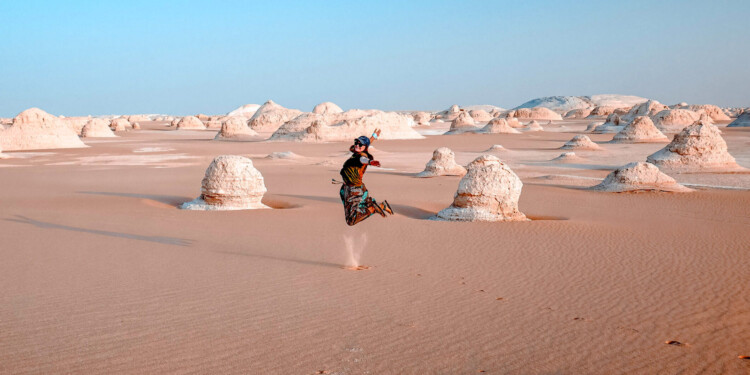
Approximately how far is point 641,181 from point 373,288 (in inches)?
381

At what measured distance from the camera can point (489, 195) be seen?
991 cm

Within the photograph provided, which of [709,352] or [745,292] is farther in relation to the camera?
[745,292]

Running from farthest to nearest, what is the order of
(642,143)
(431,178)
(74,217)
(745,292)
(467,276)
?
(642,143)
(431,178)
(74,217)
(467,276)
(745,292)

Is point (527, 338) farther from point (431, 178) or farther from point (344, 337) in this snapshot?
point (431, 178)

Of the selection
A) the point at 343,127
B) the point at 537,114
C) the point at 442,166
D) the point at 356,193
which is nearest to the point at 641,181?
the point at 442,166

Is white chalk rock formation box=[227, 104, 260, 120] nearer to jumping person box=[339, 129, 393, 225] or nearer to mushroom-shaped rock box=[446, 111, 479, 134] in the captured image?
mushroom-shaped rock box=[446, 111, 479, 134]

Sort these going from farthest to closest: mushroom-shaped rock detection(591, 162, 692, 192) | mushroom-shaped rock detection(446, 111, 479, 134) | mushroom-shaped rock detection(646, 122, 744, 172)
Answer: mushroom-shaped rock detection(446, 111, 479, 134) → mushroom-shaped rock detection(646, 122, 744, 172) → mushroom-shaped rock detection(591, 162, 692, 192)

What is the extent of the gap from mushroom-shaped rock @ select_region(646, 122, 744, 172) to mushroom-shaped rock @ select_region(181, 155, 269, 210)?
12.2 metres

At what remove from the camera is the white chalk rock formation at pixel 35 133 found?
92.9 feet

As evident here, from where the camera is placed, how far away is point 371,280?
6.31m

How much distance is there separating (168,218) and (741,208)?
10390 millimetres

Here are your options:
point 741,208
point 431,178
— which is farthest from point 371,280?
point 431,178

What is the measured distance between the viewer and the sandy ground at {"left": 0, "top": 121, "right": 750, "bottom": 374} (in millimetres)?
4223

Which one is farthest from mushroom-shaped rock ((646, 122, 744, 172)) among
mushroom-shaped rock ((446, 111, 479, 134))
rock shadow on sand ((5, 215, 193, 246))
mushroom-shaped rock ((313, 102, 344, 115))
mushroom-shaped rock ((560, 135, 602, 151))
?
mushroom-shaped rock ((313, 102, 344, 115))
